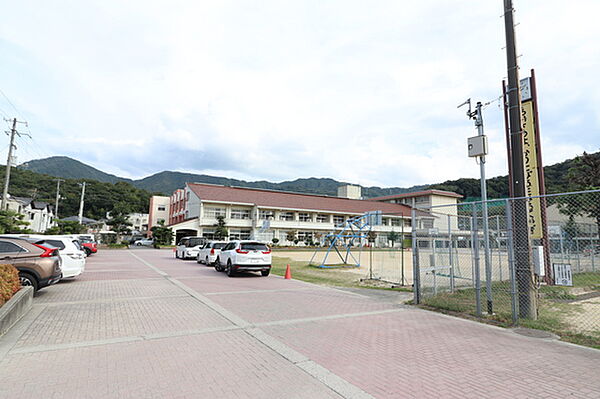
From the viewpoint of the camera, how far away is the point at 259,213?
52.5 m

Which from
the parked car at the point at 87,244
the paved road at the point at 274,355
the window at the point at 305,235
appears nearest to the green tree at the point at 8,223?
the parked car at the point at 87,244

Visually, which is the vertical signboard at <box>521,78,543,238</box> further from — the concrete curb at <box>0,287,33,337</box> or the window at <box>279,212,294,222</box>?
the window at <box>279,212,294,222</box>

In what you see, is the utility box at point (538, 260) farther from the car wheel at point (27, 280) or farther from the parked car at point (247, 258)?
the car wheel at point (27, 280)

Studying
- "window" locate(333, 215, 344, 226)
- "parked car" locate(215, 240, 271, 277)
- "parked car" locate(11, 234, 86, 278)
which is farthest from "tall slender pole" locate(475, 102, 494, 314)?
"window" locate(333, 215, 344, 226)

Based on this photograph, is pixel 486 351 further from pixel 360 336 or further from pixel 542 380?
pixel 360 336

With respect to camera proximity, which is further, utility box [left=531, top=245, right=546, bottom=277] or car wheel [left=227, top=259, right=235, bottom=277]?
car wheel [left=227, top=259, right=235, bottom=277]

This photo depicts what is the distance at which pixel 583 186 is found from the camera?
24781 millimetres

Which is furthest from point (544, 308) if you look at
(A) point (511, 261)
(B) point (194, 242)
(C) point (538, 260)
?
(B) point (194, 242)

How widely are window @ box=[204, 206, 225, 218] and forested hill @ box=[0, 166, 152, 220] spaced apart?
18731 mm

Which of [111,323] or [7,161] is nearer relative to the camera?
[111,323]

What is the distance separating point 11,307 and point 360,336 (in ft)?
21.6

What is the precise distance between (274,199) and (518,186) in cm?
4960

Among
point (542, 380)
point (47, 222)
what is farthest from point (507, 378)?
point (47, 222)

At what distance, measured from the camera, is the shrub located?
22.2 feet
